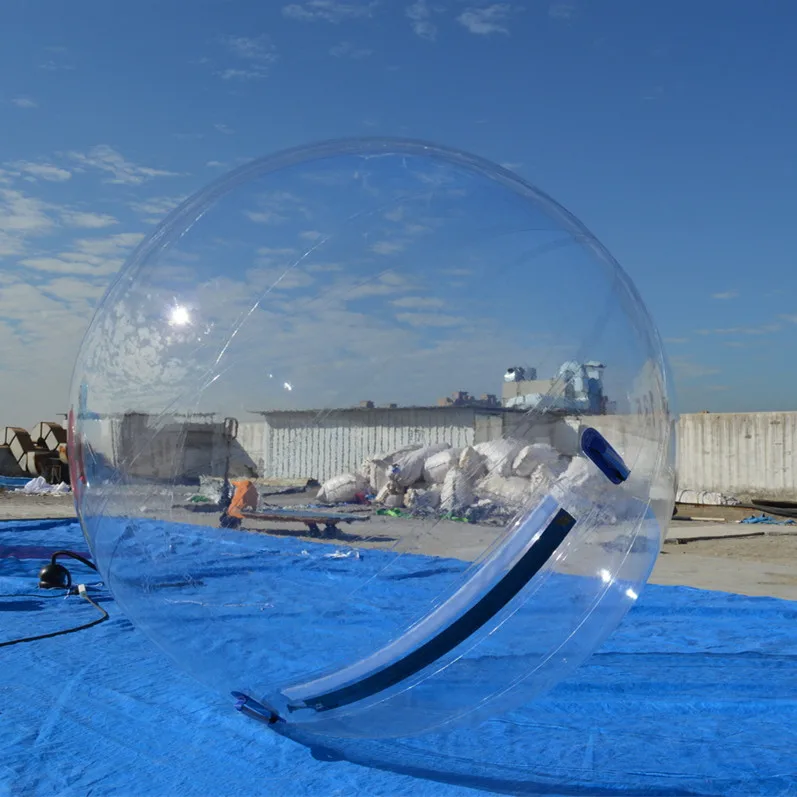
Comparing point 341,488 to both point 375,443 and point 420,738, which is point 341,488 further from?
point 420,738

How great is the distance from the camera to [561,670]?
2.37 meters

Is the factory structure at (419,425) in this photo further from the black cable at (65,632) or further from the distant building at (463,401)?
the black cable at (65,632)

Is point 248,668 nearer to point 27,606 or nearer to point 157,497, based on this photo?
point 157,497

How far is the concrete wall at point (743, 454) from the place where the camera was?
18.3 meters

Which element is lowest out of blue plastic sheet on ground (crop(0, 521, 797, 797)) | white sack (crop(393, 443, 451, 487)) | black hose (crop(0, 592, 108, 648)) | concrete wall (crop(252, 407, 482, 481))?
blue plastic sheet on ground (crop(0, 521, 797, 797))

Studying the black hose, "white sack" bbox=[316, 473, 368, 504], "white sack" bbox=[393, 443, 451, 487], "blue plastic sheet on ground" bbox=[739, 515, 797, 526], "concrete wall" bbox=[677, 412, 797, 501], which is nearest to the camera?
"white sack" bbox=[393, 443, 451, 487]

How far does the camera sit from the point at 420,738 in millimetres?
2602

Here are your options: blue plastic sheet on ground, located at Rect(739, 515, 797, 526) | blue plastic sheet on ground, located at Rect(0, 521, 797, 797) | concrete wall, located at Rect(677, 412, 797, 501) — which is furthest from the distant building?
concrete wall, located at Rect(677, 412, 797, 501)

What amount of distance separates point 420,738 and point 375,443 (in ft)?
3.39

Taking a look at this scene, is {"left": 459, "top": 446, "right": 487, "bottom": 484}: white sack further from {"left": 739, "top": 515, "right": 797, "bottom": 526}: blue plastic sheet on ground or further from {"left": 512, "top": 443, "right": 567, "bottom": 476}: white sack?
{"left": 739, "top": 515, "right": 797, "bottom": 526}: blue plastic sheet on ground

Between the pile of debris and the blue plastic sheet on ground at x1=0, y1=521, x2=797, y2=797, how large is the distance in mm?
216

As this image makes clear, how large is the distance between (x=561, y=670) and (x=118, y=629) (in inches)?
88.1

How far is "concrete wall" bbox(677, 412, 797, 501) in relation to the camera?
60.0 ft

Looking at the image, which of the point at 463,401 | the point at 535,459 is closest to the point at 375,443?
the point at 463,401
